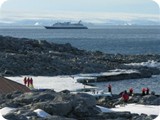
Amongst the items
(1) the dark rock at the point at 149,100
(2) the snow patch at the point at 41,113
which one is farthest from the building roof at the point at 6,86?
(1) the dark rock at the point at 149,100

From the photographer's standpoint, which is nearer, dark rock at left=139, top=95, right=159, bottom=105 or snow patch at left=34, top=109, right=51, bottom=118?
snow patch at left=34, top=109, right=51, bottom=118

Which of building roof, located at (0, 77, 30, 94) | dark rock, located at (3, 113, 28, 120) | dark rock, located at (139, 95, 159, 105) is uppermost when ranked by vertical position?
dark rock, located at (3, 113, 28, 120)

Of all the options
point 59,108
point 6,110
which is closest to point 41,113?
point 59,108

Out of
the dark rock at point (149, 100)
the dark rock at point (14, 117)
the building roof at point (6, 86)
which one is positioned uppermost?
the dark rock at point (14, 117)

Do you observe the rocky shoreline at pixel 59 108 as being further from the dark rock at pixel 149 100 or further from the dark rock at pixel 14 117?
the dark rock at pixel 149 100

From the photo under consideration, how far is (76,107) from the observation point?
12.8 meters

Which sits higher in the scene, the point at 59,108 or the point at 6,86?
the point at 59,108

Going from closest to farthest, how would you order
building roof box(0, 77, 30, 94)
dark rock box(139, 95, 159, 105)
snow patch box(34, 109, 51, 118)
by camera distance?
snow patch box(34, 109, 51, 118)
building roof box(0, 77, 30, 94)
dark rock box(139, 95, 159, 105)

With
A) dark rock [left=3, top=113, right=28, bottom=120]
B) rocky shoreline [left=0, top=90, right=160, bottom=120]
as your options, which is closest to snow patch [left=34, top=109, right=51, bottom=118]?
rocky shoreline [left=0, top=90, right=160, bottom=120]

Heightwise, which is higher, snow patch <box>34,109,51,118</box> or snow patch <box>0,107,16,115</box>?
snow patch <box>34,109,51,118</box>

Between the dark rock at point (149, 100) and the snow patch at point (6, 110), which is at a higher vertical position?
the snow patch at point (6, 110)

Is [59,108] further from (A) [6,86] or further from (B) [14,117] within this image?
(A) [6,86]

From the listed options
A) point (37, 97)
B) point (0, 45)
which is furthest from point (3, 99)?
point (0, 45)

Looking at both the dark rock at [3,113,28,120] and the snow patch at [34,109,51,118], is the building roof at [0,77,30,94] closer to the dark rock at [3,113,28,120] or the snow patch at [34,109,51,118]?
the snow patch at [34,109,51,118]
